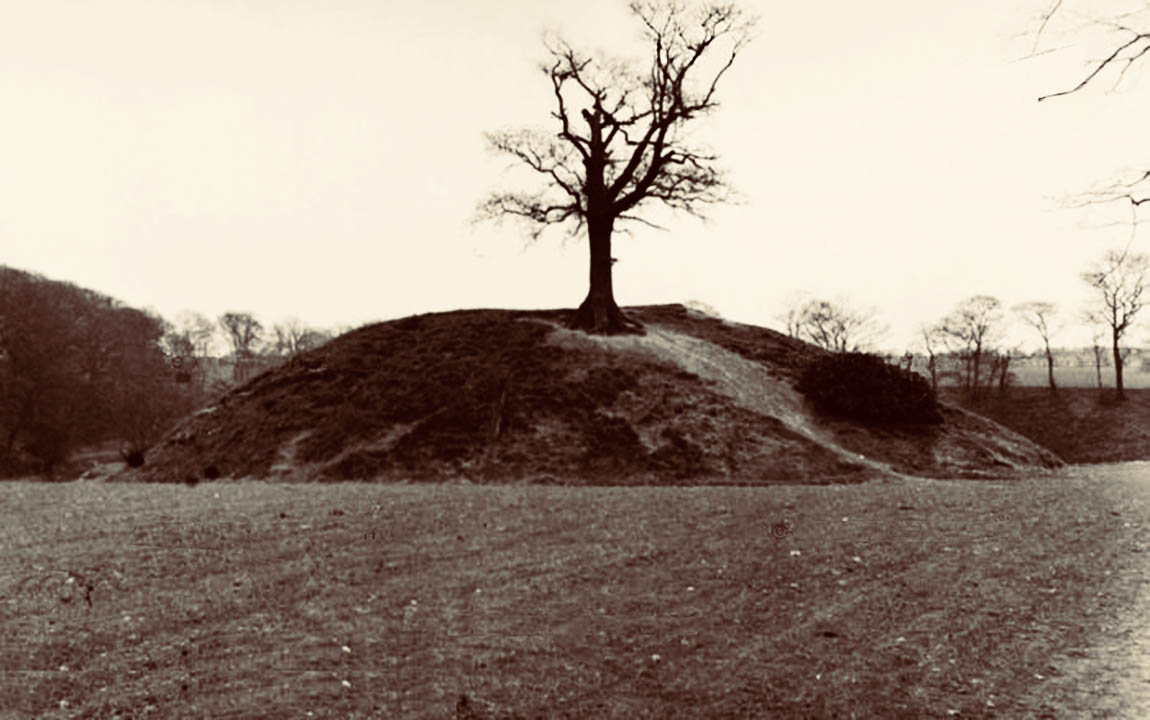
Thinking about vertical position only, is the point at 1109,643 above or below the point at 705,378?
below

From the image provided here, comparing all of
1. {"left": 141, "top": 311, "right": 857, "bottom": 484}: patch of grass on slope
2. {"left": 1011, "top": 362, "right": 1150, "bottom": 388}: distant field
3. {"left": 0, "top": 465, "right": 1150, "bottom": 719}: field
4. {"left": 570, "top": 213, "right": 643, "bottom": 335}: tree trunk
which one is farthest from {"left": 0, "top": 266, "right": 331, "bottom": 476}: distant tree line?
{"left": 1011, "top": 362, "right": 1150, "bottom": 388}: distant field

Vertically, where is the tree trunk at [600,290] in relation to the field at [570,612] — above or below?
above

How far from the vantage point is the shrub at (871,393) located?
24.7m

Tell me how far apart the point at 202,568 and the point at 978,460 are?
20.1 metres

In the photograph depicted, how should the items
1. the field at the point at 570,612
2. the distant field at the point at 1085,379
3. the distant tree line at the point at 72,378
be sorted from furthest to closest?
the distant field at the point at 1085,379 → the distant tree line at the point at 72,378 → the field at the point at 570,612

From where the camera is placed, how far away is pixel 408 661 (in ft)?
21.4

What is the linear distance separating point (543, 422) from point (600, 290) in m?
8.89

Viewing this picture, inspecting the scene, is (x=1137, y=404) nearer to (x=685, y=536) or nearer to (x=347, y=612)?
(x=685, y=536)

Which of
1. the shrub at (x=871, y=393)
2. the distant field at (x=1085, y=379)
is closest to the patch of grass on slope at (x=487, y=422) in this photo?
the shrub at (x=871, y=393)

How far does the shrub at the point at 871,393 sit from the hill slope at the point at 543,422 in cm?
74

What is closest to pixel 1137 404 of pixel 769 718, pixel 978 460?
pixel 978 460

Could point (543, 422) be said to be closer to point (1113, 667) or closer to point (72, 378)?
point (1113, 667)

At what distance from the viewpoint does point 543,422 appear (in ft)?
75.0

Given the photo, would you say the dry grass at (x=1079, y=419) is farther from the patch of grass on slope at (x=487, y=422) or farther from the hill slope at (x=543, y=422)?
the patch of grass on slope at (x=487, y=422)
